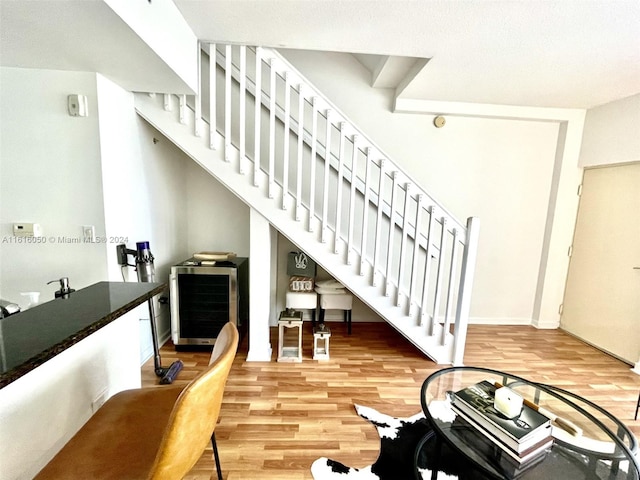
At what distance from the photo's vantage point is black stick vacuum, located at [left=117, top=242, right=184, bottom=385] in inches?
77.6

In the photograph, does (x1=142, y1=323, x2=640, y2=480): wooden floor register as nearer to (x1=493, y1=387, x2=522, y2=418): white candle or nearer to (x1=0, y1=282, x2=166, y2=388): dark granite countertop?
(x1=493, y1=387, x2=522, y2=418): white candle

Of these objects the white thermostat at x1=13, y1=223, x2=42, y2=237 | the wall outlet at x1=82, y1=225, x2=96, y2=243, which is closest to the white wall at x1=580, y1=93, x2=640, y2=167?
the wall outlet at x1=82, y1=225, x2=96, y2=243

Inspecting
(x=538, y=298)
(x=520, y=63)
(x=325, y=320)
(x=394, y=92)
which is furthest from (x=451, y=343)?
(x=394, y=92)

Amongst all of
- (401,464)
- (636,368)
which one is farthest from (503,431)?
(636,368)

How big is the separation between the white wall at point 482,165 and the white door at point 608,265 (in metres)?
0.37

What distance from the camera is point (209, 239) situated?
3203mm

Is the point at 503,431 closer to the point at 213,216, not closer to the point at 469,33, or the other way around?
the point at 469,33

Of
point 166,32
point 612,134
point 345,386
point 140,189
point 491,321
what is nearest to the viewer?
point 166,32

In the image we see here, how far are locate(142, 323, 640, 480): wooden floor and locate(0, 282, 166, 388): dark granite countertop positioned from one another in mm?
982

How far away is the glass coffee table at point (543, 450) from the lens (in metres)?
1.11

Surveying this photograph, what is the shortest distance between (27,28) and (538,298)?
480cm

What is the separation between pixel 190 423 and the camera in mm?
786

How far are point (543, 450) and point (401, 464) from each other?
68 cm

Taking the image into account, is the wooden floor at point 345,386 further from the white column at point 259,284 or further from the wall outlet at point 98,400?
the wall outlet at point 98,400
